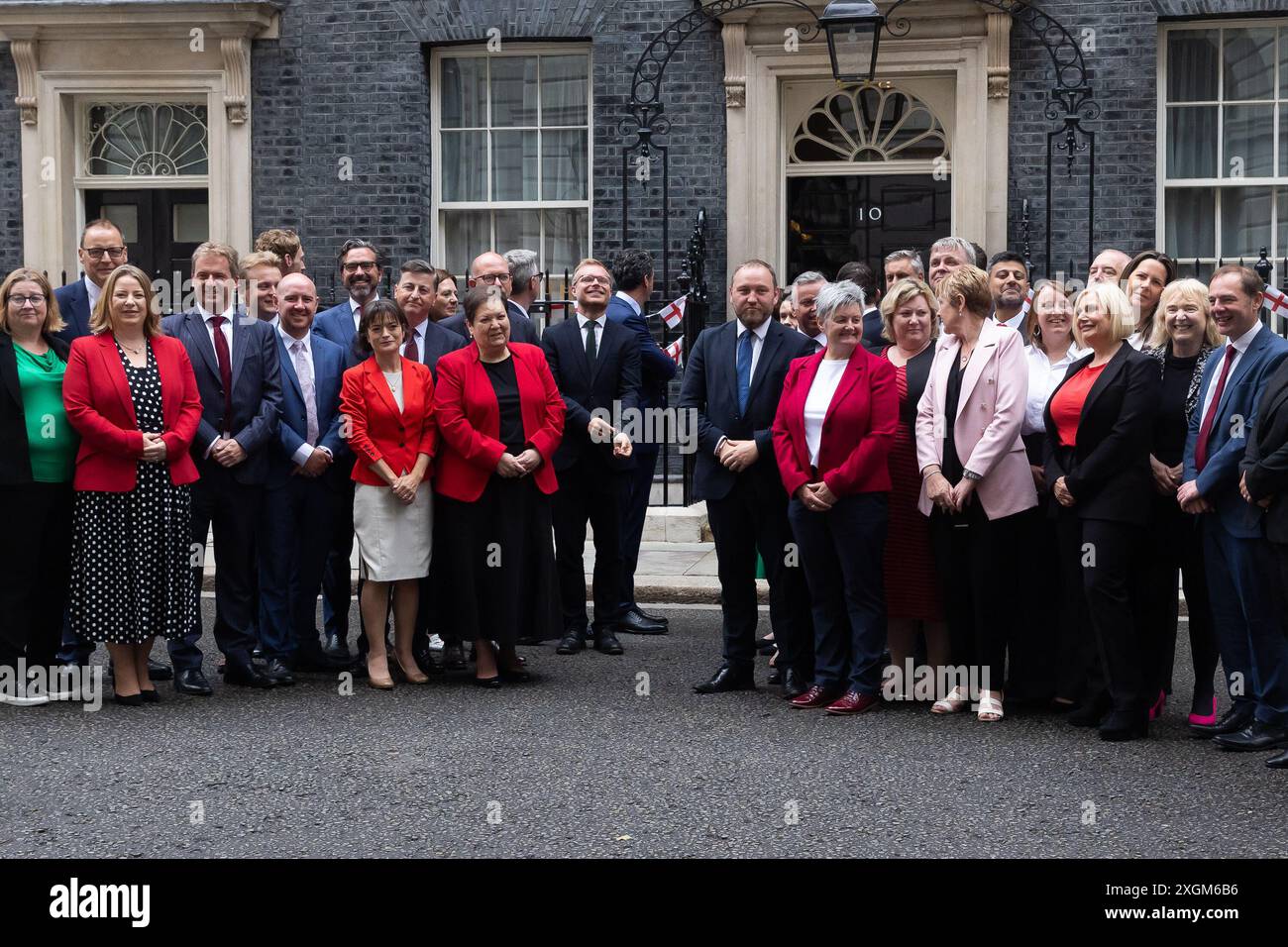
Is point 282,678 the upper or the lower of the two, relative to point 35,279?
lower

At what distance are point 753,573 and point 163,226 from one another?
8810mm

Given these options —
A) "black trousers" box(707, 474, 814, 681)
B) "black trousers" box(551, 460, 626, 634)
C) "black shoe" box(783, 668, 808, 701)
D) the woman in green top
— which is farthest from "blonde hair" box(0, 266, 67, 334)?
"black shoe" box(783, 668, 808, 701)

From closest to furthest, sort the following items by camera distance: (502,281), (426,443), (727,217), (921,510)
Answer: (921,510)
(426,443)
(502,281)
(727,217)

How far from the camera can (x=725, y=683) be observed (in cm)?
803

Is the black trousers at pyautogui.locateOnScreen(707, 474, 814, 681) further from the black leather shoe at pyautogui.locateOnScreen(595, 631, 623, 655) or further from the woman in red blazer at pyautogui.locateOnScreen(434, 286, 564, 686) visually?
the black leather shoe at pyautogui.locateOnScreen(595, 631, 623, 655)

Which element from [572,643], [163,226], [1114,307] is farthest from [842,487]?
[163,226]

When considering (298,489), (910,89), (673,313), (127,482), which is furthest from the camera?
(910,89)

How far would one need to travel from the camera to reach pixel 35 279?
7.89 m

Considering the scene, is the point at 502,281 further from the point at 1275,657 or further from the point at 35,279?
the point at 1275,657

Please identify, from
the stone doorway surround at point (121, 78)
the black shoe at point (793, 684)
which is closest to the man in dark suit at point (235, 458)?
the black shoe at point (793, 684)

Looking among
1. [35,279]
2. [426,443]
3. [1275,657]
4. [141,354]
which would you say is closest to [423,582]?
[426,443]

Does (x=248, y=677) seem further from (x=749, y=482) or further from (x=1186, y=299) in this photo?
(x=1186, y=299)

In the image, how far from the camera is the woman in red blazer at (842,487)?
7.48 meters
